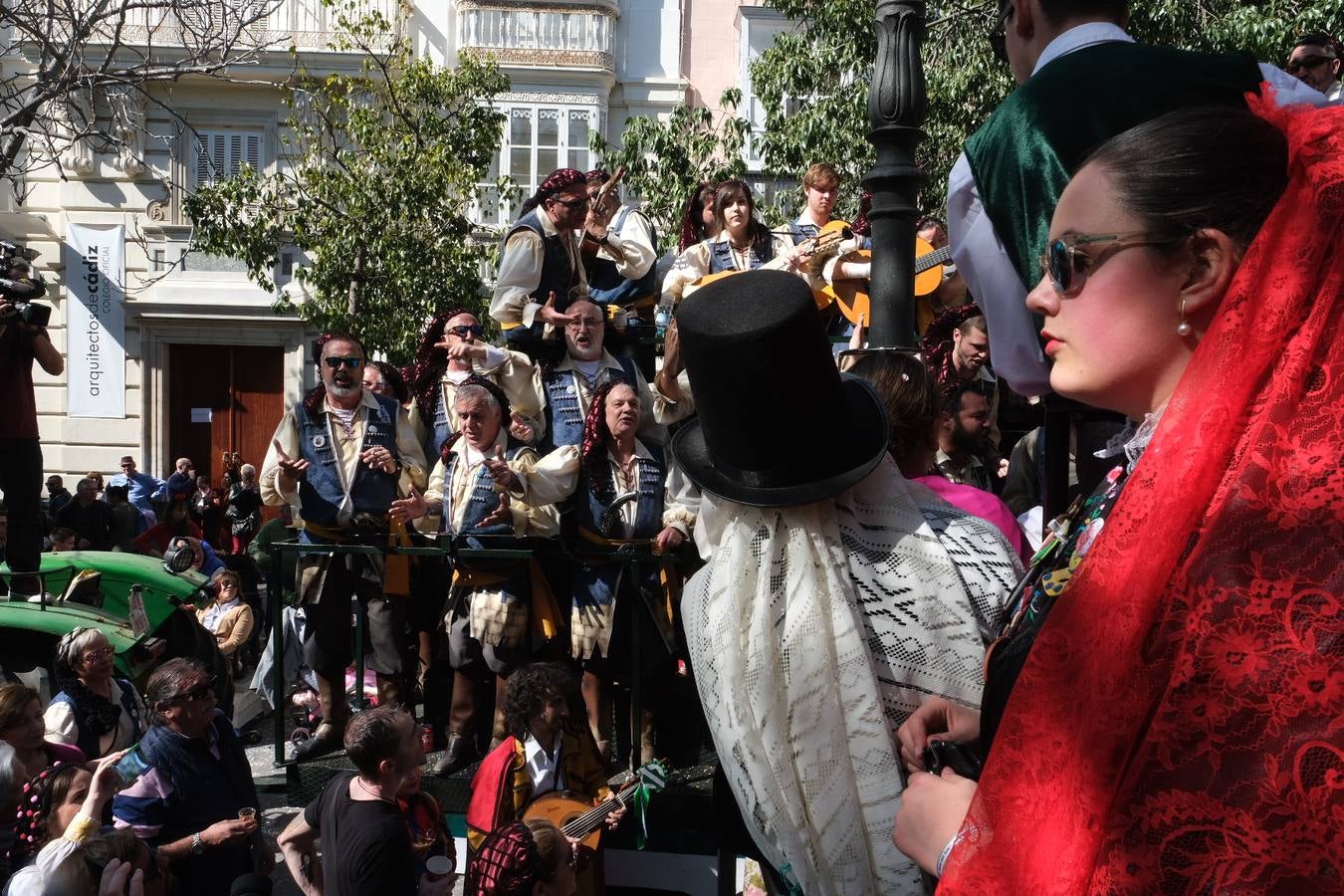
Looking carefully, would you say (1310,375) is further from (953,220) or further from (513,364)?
(513,364)

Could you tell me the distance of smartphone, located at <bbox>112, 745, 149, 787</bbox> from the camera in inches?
192

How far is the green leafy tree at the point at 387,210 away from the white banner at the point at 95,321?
5164mm

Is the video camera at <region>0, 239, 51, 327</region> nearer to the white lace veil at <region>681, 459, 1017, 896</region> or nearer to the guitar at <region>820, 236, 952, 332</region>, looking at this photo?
the guitar at <region>820, 236, 952, 332</region>

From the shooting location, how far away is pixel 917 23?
4629 millimetres

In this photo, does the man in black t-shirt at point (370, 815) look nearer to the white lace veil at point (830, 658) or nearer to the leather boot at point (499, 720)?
the leather boot at point (499, 720)

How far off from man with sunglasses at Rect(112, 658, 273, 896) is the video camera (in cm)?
202

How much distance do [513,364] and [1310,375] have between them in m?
5.48

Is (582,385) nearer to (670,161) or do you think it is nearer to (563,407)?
(563,407)

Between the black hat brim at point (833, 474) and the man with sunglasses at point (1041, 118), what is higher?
the man with sunglasses at point (1041, 118)

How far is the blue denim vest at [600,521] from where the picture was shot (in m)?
5.89

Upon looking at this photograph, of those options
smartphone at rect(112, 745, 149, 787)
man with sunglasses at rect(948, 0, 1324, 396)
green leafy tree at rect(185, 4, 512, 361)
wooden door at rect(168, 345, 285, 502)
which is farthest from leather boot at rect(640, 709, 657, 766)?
wooden door at rect(168, 345, 285, 502)

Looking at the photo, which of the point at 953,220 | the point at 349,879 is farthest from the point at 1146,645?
the point at 349,879

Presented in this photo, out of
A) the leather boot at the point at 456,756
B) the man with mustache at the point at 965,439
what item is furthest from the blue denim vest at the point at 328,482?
the man with mustache at the point at 965,439

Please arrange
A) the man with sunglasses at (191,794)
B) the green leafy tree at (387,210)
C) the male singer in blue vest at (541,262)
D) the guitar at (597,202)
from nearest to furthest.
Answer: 1. the man with sunglasses at (191,794)
2. the male singer in blue vest at (541,262)
3. the guitar at (597,202)
4. the green leafy tree at (387,210)
